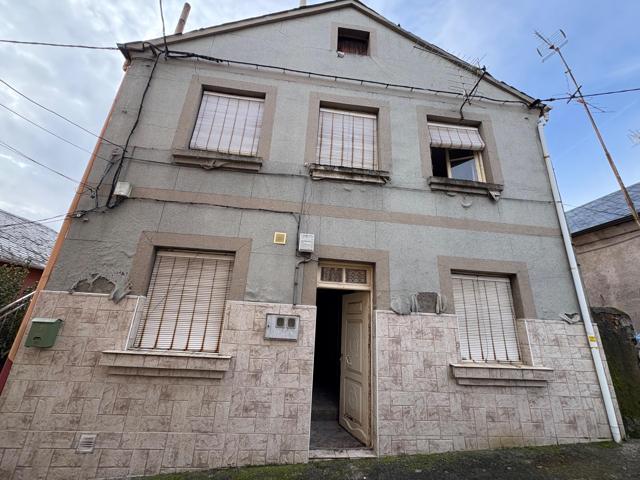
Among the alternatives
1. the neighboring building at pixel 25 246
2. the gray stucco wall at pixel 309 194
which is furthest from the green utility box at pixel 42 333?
the neighboring building at pixel 25 246

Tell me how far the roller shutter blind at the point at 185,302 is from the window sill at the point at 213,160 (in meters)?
1.57

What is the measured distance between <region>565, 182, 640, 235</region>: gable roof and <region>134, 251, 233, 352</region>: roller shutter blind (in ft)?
34.4

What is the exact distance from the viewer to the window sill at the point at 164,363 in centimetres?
365

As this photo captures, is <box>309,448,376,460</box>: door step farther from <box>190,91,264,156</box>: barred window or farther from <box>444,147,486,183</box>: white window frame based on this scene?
<box>444,147,486,183</box>: white window frame

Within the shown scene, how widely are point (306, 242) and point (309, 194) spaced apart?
95 centimetres

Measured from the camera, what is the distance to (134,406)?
362 centimetres

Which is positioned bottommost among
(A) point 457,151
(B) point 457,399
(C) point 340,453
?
(C) point 340,453

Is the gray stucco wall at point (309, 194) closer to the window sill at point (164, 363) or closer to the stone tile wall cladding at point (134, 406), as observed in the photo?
the stone tile wall cladding at point (134, 406)

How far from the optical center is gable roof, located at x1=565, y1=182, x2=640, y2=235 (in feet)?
31.1

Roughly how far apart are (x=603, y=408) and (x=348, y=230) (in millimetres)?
5036

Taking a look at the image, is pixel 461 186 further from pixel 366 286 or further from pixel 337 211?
pixel 366 286

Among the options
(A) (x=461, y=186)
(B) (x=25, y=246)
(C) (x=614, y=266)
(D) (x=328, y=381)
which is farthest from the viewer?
(B) (x=25, y=246)

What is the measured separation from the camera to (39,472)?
3295 millimetres

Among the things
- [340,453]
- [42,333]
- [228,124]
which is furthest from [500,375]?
[42,333]
